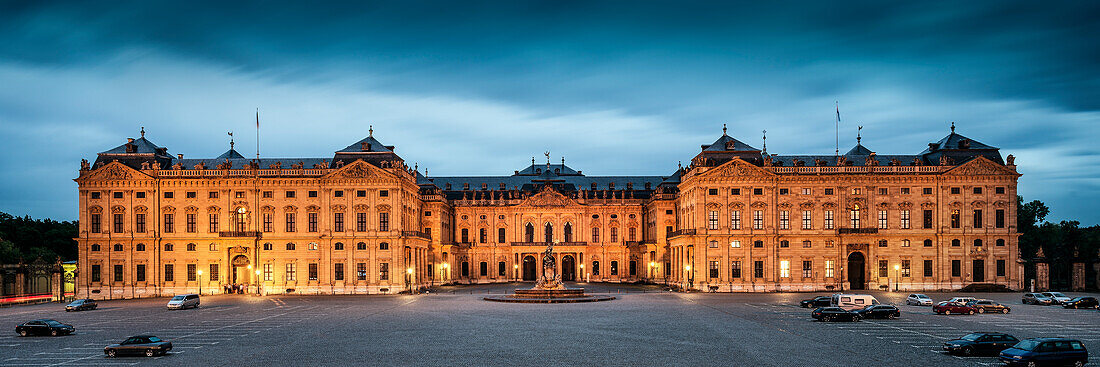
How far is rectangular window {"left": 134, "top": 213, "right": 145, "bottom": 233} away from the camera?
77875 mm

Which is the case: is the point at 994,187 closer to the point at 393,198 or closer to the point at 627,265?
the point at 627,265

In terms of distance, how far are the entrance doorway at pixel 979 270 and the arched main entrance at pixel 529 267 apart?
5302cm

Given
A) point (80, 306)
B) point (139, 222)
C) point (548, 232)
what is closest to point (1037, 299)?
point (548, 232)

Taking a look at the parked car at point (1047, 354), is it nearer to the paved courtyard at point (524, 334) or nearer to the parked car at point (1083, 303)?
the paved courtyard at point (524, 334)

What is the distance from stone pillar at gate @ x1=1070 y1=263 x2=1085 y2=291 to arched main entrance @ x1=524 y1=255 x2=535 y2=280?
60638 mm

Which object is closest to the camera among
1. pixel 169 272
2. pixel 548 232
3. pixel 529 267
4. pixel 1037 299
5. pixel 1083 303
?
pixel 1083 303

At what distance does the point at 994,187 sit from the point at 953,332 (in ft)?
149

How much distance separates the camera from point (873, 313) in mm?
46219

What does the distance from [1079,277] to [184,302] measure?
7397 centimetres

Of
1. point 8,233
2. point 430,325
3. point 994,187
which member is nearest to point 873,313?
point 430,325

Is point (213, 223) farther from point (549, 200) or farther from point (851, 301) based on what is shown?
point (851, 301)

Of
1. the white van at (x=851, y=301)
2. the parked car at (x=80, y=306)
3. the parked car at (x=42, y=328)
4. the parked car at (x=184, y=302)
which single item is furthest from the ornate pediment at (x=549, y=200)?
the parked car at (x=42, y=328)

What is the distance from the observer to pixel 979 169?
253 ft

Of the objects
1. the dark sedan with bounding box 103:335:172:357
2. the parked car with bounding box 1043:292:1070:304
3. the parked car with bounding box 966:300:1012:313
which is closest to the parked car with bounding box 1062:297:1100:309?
the parked car with bounding box 1043:292:1070:304
